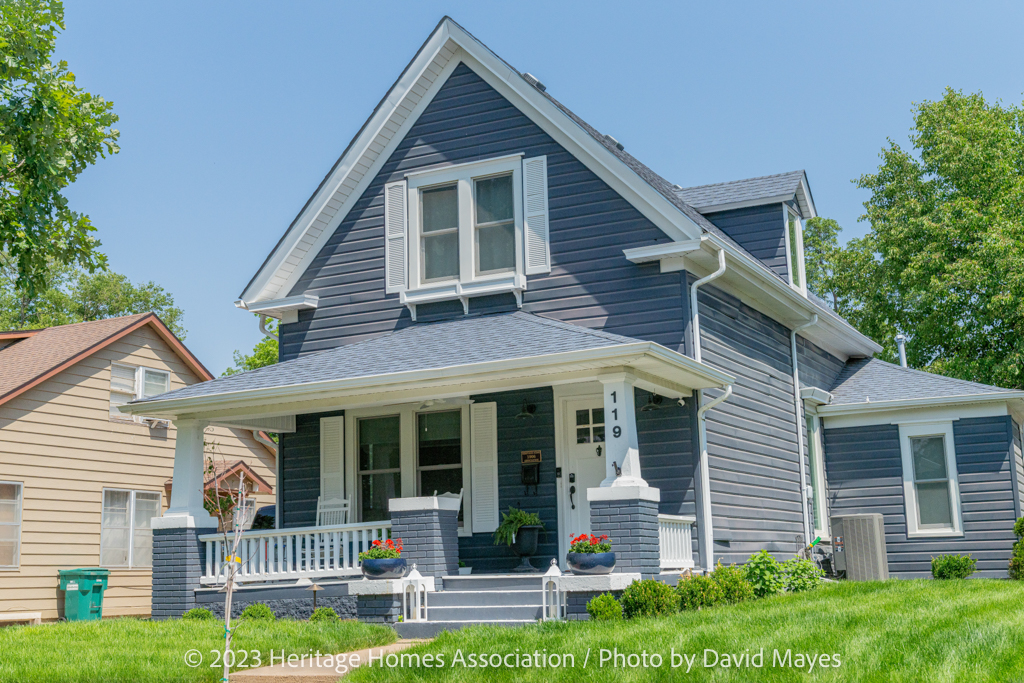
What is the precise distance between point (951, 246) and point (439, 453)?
18.8m

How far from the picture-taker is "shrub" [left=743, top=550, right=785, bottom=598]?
39.3 feet

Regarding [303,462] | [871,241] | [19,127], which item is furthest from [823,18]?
[871,241]

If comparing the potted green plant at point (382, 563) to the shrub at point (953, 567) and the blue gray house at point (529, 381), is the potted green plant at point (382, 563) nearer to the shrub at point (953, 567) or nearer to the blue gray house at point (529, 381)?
the blue gray house at point (529, 381)

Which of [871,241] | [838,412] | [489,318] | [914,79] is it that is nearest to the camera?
[489,318]

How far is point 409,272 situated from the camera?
14.3 m

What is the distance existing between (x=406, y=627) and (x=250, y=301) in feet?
20.7

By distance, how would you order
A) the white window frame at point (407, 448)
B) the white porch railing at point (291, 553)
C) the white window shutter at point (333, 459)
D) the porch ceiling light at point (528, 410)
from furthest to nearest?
the white window shutter at point (333, 459)
the white window frame at point (407, 448)
the porch ceiling light at point (528, 410)
the white porch railing at point (291, 553)

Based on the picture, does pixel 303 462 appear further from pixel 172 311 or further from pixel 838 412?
pixel 172 311

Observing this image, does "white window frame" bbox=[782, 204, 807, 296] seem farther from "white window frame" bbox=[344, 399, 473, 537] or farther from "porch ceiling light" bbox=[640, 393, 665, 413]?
"white window frame" bbox=[344, 399, 473, 537]

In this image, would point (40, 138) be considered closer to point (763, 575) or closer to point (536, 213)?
point (536, 213)

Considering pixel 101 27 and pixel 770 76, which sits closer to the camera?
pixel 101 27

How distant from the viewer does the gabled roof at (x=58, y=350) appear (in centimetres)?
1794

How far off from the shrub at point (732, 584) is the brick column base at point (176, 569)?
6.29 m

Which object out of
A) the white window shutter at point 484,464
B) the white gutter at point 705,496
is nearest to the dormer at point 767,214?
the white gutter at point 705,496
